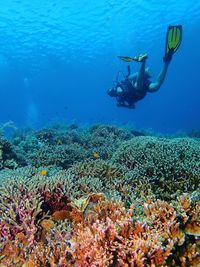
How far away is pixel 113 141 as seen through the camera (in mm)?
11812

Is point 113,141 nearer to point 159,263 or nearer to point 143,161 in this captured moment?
point 143,161

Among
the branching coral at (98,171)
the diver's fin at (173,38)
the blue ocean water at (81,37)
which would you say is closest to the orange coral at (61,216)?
the branching coral at (98,171)

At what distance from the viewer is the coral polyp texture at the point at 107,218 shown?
9.09ft

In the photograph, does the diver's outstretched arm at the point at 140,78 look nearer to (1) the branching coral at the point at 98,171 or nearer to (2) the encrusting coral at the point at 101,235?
(1) the branching coral at the point at 98,171

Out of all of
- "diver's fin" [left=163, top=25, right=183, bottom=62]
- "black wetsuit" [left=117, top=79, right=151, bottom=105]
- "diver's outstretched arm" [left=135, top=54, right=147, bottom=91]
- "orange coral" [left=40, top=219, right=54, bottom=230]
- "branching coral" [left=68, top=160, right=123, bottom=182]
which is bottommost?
"branching coral" [left=68, top=160, right=123, bottom=182]

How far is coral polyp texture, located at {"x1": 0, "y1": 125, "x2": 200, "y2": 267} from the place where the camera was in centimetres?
277

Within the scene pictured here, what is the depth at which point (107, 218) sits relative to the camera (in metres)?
2.97

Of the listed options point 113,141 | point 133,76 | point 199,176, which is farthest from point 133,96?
point 199,176

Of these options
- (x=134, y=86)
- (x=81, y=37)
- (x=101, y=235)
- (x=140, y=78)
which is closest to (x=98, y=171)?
(x=101, y=235)

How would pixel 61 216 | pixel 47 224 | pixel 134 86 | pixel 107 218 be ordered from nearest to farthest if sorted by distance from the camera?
pixel 107 218, pixel 47 224, pixel 61 216, pixel 134 86

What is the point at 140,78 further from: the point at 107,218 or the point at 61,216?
the point at 107,218

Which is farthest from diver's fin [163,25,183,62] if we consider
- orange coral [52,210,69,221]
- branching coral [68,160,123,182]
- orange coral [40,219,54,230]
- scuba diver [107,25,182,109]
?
orange coral [40,219,54,230]

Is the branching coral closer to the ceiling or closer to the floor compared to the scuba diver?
closer to the floor

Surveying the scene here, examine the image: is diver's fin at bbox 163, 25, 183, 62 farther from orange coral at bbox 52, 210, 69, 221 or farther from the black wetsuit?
orange coral at bbox 52, 210, 69, 221
